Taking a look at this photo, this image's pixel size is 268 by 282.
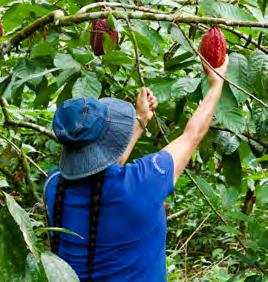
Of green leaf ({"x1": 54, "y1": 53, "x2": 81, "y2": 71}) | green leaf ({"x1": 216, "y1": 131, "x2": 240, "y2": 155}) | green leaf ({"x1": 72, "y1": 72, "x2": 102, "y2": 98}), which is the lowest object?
green leaf ({"x1": 216, "y1": 131, "x2": 240, "y2": 155})

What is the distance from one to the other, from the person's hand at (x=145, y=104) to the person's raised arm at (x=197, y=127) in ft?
0.51

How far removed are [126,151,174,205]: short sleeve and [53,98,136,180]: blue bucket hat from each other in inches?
2.4

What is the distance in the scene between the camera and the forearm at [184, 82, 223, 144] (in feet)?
4.93

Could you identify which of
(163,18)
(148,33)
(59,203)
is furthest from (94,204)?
(148,33)

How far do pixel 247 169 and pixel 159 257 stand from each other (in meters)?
1.25

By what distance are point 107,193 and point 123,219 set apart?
8cm

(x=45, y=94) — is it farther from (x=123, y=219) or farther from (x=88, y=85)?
(x=123, y=219)

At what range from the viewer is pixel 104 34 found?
1.67 m

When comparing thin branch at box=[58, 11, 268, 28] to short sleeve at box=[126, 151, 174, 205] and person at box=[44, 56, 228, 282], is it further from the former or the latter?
short sleeve at box=[126, 151, 174, 205]

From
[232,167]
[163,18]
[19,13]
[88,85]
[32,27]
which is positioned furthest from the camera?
[232,167]

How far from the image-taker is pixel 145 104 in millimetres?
1647

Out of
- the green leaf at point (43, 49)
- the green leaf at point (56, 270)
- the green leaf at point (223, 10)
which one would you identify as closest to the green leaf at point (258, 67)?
the green leaf at point (223, 10)

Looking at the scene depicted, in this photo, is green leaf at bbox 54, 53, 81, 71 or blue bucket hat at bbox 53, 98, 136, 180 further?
green leaf at bbox 54, 53, 81, 71

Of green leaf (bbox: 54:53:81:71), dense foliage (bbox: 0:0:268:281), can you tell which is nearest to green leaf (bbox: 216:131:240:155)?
dense foliage (bbox: 0:0:268:281)
